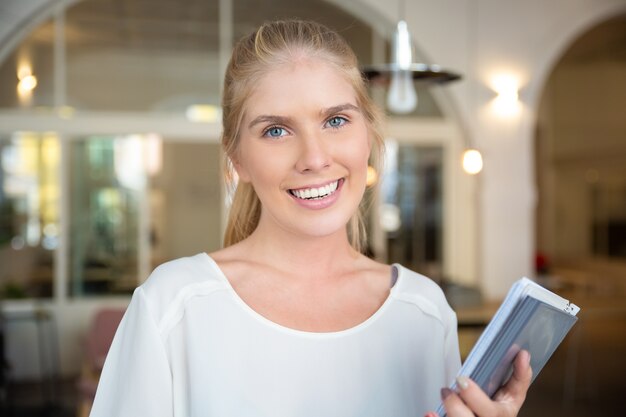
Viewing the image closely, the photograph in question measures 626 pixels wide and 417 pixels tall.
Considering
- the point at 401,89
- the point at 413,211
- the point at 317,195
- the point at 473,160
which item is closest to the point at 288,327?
the point at 317,195

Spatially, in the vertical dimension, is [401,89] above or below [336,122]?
above

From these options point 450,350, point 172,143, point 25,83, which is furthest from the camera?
point 172,143

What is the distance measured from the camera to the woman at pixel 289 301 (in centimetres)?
122

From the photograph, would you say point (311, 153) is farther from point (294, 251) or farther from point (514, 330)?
point (514, 330)

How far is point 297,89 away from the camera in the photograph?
4.09 feet

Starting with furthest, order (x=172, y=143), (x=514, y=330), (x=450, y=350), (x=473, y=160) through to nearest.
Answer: (x=172, y=143), (x=473, y=160), (x=450, y=350), (x=514, y=330)

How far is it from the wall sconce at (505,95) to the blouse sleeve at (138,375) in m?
7.15

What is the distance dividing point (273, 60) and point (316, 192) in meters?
0.22

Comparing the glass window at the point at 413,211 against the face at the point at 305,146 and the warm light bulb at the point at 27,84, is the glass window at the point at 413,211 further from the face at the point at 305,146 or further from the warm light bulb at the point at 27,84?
the face at the point at 305,146

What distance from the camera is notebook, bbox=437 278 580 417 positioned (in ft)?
3.42

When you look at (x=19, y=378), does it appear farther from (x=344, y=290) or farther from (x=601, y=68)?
(x=601, y=68)

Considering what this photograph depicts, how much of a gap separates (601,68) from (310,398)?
13.1 metres

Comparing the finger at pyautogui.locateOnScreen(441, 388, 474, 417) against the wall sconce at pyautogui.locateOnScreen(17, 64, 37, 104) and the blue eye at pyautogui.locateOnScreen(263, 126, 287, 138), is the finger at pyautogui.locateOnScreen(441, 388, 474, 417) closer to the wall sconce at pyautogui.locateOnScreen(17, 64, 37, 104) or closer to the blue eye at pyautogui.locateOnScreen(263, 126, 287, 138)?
the blue eye at pyautogui.locateOnScreen(263, 126, 287, 138)

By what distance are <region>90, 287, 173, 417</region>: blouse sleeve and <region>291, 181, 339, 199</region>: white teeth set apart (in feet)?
0.92
